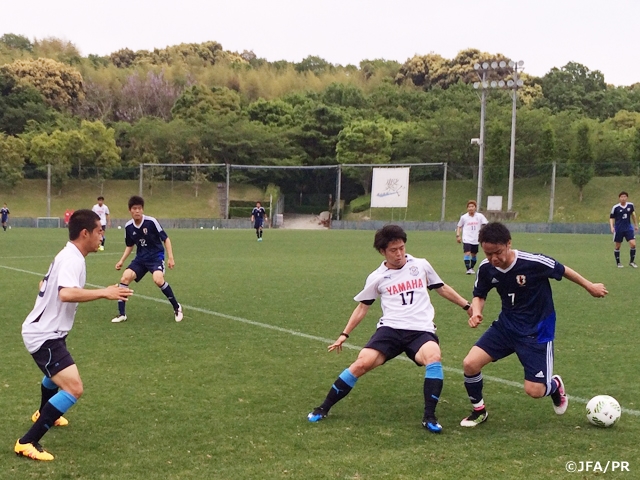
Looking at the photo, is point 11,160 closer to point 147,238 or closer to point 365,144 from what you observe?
point 365,144

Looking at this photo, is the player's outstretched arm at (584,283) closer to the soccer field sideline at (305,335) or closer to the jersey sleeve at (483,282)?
the jersey sleeve at (483,282)

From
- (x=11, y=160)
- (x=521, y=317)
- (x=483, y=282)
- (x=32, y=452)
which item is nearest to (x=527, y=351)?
(x=521, y=317)

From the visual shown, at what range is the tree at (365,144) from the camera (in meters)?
53.1

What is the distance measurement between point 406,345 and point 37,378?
11.6ft

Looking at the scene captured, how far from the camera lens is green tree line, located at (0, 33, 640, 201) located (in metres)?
49.0

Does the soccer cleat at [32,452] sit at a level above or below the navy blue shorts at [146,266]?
below

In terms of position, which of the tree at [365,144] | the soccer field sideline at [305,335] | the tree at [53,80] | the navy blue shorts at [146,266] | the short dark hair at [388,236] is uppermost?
the tree at [53,80]

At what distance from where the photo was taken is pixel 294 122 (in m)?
60.6

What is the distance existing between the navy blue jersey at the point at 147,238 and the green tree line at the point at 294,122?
3889 cm

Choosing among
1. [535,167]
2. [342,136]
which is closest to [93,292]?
[535,167]

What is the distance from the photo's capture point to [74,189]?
48.2 meters

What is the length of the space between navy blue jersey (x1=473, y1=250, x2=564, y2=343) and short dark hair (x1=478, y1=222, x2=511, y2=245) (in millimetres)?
261

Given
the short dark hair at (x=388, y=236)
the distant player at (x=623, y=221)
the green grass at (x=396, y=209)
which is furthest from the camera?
the green grass at (x=396, y=209)

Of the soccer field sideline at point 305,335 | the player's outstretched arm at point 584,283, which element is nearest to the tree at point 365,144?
the soccer field sideline at point 305,335
